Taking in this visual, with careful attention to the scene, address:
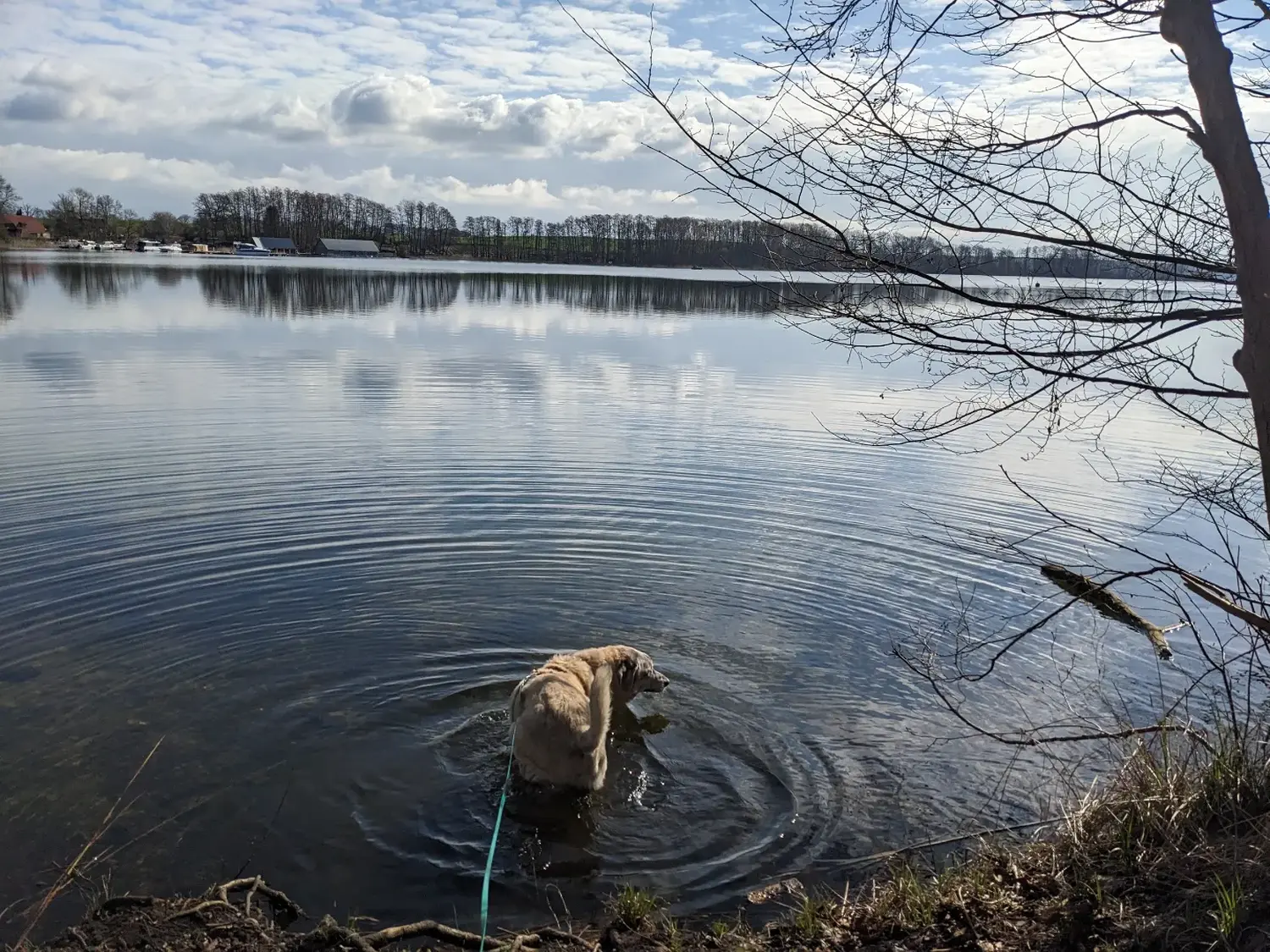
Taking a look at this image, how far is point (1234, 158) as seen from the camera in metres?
4.08

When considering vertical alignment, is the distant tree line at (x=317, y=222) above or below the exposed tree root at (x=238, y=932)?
above

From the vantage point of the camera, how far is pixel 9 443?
15383mm

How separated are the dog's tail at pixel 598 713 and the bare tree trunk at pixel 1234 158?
4.28 metres

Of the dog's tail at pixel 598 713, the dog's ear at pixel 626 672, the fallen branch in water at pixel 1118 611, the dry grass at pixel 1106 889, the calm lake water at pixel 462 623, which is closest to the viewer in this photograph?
the dry grass at pixel 1106 889

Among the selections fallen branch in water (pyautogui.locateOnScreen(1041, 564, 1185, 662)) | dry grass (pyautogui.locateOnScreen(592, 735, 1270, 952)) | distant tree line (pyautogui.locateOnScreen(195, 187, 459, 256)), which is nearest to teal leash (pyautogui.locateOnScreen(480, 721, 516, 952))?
dry grass (pyautogui.locateOnScreen(592, 735, 1270, 952))

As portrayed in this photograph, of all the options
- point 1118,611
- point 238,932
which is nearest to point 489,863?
point 238,932

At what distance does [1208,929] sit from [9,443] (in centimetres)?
1778

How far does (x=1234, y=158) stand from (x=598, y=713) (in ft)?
16.6

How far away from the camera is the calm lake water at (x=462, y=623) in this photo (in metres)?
6.26

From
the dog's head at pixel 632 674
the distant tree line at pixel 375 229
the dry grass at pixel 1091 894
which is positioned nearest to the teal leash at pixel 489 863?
the dry grass at pixel 1091 894

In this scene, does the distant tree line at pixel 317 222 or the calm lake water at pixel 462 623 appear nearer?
the calm lake water at pixel 462 623

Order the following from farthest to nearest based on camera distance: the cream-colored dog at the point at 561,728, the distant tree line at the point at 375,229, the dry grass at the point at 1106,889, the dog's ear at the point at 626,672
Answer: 1. the distant tree line at the point at 375,229
2. the dog's ear at the point at 626,672
3. the cream-colored dog at the point at 561,728
4. the dry grass at the point at 1106,889

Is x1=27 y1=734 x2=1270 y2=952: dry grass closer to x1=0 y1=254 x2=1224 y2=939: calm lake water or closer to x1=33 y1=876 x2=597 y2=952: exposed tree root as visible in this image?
x1=33 y1=876 x2=597 y2=952: exposed tree root

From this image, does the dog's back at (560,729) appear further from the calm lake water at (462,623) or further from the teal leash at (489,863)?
the calm lake water at (462,623)
